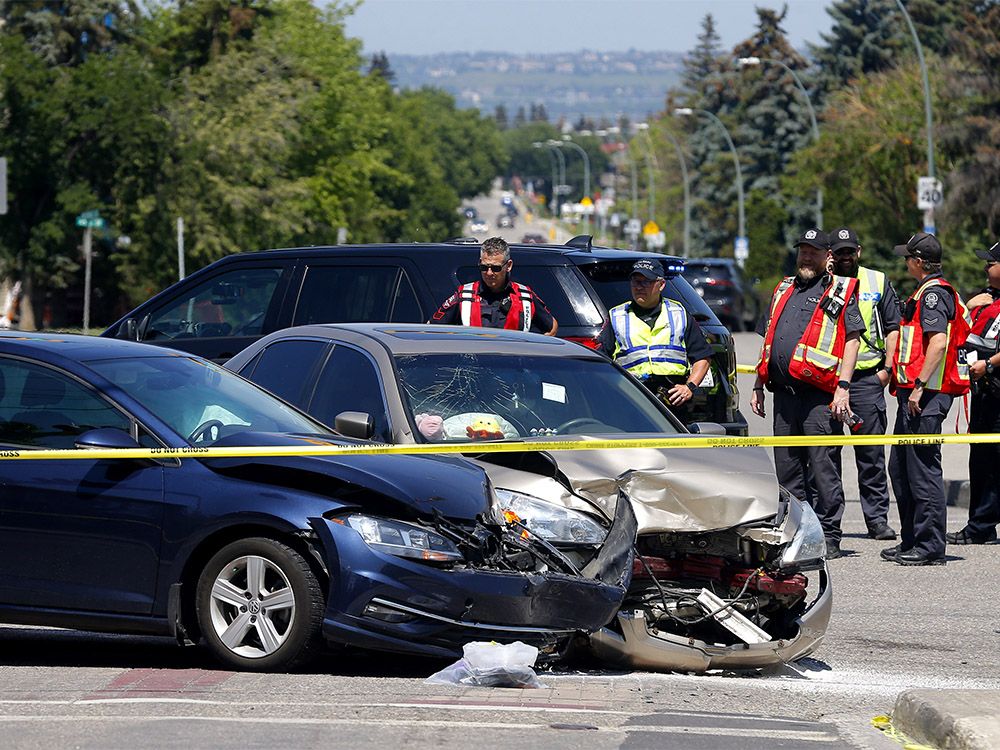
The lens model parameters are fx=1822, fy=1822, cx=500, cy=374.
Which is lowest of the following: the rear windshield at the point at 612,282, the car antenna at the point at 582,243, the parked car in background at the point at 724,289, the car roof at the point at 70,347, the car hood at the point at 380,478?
the parked car in background at the point at 724,289

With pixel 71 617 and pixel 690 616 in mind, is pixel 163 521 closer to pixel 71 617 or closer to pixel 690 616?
pixel 71 617

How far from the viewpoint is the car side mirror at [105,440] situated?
7.38 m

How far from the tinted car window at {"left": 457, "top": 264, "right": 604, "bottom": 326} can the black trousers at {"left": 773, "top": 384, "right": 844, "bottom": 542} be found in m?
1.39

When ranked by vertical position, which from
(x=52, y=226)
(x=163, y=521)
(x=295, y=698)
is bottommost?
(x=52, y=226)

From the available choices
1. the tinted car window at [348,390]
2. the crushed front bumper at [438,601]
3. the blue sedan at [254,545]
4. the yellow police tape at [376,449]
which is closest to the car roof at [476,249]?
the tinted car window at [348,390]

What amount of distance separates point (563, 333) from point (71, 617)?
4788mm

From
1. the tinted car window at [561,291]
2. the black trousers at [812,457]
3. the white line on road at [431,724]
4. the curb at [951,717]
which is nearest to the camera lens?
the curb at [951,717]

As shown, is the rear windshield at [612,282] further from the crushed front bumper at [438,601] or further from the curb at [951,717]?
the curb at [951,717]

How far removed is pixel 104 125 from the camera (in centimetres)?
5138

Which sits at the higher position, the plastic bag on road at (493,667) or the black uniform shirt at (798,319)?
the black uniform shirt at (798,319)

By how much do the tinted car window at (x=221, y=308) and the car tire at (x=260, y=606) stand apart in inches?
210

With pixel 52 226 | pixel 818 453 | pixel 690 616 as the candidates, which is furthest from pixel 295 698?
pixel 52 226

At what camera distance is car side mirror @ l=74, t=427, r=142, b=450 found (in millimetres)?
7379

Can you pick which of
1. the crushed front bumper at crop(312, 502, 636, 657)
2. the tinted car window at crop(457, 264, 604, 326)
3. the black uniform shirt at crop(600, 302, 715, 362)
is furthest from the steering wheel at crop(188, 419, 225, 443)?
the tinted car window at crop(457, 264, 604, 326)
